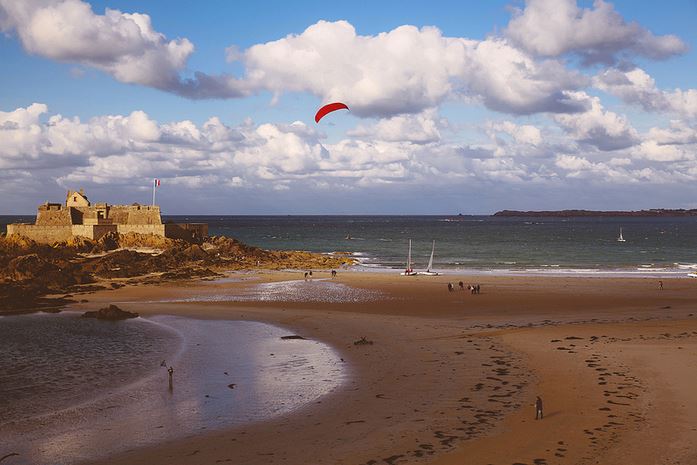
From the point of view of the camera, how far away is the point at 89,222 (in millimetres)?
68875

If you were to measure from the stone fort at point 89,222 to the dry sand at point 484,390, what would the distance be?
33442 mm

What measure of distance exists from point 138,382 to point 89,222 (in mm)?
54325

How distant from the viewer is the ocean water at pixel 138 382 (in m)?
14.9

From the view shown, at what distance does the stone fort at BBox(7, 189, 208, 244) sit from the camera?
66.6 meters

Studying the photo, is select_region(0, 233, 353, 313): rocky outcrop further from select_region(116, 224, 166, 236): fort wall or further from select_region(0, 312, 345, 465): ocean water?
select_region(0, 312, 345, 465): ocean water

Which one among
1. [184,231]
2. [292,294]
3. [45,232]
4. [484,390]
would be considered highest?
[184,231]

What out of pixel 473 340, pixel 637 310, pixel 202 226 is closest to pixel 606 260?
pixel 637 310

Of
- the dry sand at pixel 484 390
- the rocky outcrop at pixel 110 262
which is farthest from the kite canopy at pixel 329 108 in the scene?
the rocky outcrop at pixel 110 262

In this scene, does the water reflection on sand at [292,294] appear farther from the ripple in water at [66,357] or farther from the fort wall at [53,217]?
the fort wall at [53,217]

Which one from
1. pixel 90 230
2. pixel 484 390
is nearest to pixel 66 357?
pixel 484 390

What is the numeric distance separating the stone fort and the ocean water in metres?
38.1

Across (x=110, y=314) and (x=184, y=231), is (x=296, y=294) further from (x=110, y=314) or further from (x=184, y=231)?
(x=184, y=231)

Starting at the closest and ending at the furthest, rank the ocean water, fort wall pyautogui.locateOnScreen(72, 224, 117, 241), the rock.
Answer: the ocean water, the rock, fort wall pyautogui.locateOnScreen(72, 224, 117, 241)

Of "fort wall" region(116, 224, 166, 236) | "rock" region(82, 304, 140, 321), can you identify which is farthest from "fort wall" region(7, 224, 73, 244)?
"rock" region(82, 304, 140, 321)
